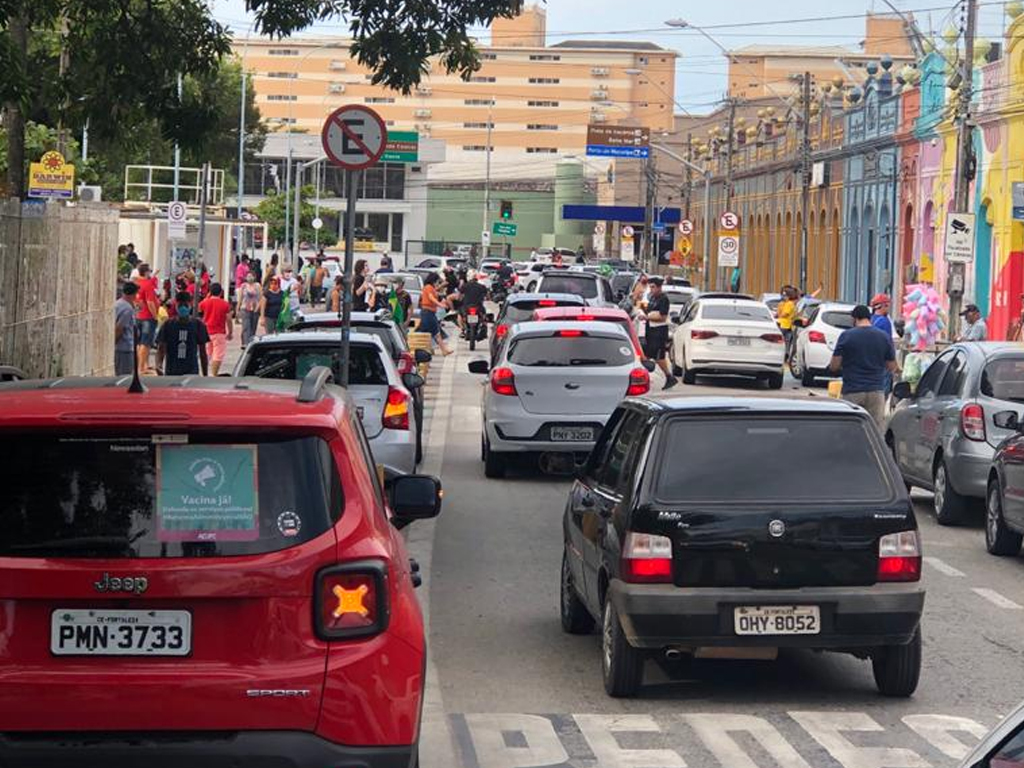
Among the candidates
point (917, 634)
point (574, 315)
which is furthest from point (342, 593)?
point (574, 315)

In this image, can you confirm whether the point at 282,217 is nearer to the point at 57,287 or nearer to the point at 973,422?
the point at 57,287

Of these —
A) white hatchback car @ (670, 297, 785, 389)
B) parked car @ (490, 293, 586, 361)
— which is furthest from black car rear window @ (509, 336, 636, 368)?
white hatchback car @ (670, 297, 785, 389)

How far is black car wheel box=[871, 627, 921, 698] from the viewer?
971 cm

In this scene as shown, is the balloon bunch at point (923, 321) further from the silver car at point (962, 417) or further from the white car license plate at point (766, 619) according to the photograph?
the white car license plate at point (766, 619)

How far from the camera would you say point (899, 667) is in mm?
9734

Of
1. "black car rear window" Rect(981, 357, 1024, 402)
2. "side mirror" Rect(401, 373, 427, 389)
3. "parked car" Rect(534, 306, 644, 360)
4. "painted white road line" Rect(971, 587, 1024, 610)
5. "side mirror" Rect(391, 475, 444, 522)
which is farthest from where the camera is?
"parked car" Rect(534, 306, 644, 360)

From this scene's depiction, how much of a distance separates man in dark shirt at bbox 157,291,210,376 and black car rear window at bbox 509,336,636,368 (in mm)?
5289

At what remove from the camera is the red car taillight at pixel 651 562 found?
A: 9359 millimetres

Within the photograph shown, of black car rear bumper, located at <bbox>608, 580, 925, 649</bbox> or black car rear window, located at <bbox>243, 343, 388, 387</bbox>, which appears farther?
black car rear window, located at <bbox>243, 343, 388, 387</bbox>

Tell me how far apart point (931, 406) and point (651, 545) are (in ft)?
30.7

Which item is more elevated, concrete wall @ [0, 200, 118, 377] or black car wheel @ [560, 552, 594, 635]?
concrete wall @ [0, 200, 118, 377]

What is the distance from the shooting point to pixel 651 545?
9367mm

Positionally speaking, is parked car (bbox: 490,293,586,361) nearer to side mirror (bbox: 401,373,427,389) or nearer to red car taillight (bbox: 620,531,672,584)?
side mirror (bbox: 401,373,427,389)

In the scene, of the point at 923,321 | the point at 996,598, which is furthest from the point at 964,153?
the point at 996,598
